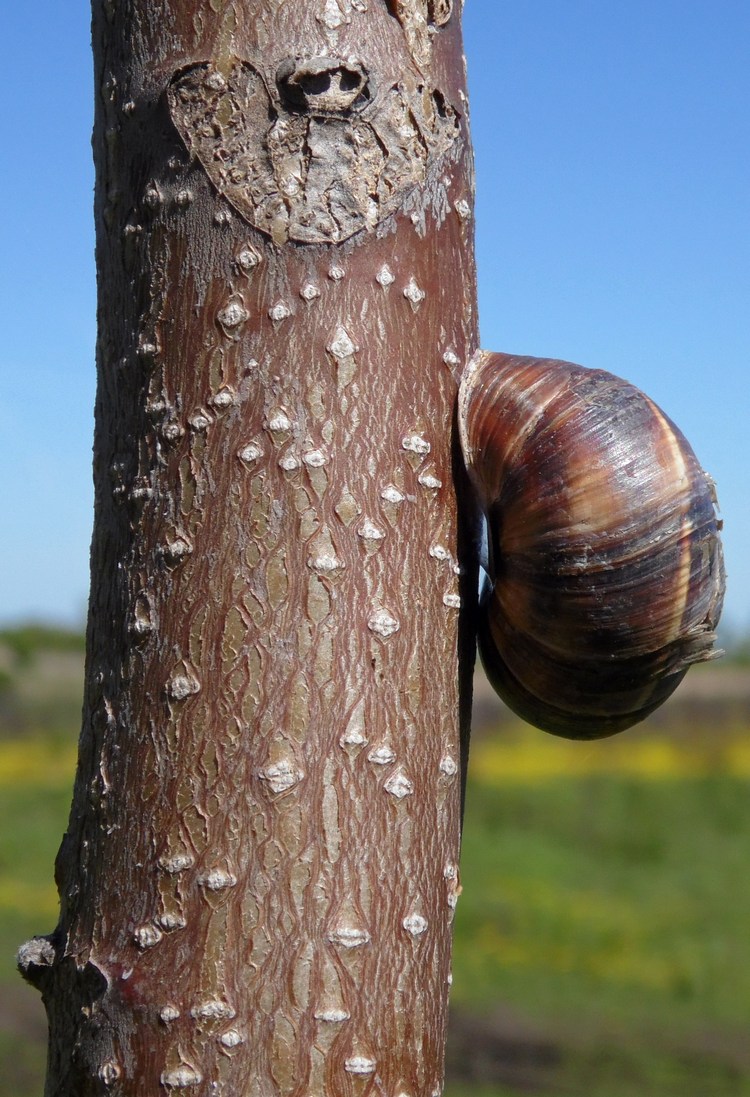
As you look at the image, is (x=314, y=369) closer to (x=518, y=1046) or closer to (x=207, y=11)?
(x=207, y=11)

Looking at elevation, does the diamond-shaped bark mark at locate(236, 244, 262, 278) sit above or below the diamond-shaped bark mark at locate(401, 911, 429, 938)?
above

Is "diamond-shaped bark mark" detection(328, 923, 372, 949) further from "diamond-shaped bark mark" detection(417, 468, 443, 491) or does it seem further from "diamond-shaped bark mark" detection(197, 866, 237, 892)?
"diamond-shaped bark mark" detection(417, 468, 443, 491)

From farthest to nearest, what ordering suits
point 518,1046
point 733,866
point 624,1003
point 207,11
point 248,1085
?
point 733,866 → point 624,1003 → point 518,1046 → point 207,11 → point 248,1085

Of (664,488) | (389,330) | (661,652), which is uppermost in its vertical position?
(389,330)

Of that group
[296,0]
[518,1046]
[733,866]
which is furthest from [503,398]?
[733,866]

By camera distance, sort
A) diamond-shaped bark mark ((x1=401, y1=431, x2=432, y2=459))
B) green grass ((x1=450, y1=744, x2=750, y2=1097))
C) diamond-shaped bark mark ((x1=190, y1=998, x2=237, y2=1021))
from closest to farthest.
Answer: diamond-shaped bark mark ((x1=190, y1=998, x2=237, y2=1021)), diamond-shaped bark mark ((x1=401, y1=431, x2=432, y2=459)), green grass ((x1=450, y1=744, x2=750, y2=1097))

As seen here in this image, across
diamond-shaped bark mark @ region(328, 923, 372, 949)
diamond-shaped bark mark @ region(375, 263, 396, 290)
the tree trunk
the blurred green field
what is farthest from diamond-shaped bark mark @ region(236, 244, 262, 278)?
the blurred green field
